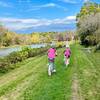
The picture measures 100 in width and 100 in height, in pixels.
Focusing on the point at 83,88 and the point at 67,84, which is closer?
the point at 83,88

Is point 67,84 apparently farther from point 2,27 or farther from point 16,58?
point 2,27

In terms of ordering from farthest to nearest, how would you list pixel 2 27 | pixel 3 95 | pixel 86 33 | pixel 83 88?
pixel 2 27, pixel 86 33, pixel 83 88, pixel 3 95

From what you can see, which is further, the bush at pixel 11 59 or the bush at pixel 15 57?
the bush at pixel 15 57

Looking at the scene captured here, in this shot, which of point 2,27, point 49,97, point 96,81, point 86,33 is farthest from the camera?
point 2,27

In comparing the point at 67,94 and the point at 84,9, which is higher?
the point at 84,9

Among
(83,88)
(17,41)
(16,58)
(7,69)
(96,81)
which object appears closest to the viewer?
(83,88)

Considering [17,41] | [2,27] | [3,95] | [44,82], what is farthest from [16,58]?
[17,41]

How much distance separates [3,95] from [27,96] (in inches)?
53.1

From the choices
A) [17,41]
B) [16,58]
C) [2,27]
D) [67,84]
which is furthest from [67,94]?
[17,41]

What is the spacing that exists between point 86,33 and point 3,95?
66.4m

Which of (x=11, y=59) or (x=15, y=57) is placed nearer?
(x=11, y=59)

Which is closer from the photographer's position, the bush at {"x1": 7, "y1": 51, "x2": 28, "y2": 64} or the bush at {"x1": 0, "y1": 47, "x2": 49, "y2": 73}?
the bush at {"x1": 0, "y1": 47, "x2": 49, "y2": 73}

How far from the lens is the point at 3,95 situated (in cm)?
1462

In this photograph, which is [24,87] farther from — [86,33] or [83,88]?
[86,33]
